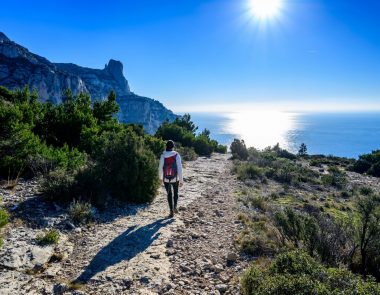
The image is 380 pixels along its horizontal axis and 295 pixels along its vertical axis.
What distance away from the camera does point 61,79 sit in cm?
9525

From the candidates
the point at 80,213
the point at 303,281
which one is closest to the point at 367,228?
the point at 303,281

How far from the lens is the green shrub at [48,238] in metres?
6.59

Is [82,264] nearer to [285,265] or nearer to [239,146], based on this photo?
[285,265]

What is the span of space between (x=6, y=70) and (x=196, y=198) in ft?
267

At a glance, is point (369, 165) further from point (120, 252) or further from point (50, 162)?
point (120, 252)

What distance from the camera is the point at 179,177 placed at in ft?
30.2

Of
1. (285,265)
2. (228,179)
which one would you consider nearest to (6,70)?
(228,179)

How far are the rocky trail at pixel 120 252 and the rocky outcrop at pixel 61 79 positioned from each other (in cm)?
1694

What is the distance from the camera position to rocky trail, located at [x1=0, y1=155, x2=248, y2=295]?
5.35 m

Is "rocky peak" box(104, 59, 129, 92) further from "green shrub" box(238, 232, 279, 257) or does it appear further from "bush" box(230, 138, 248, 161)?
"green shrub" box(238, 232, 279, 257)

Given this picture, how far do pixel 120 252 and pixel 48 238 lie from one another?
5.63ft

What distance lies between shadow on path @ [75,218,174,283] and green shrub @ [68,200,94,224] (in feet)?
4.34

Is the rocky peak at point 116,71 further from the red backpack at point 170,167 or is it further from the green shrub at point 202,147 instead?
the red backpack at point 170,167

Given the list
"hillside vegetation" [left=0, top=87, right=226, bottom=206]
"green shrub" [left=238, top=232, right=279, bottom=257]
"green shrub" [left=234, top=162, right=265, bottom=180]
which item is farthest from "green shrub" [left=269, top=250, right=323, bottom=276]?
"green shrub" [left=234, top=162, right=265, bottom=180]
